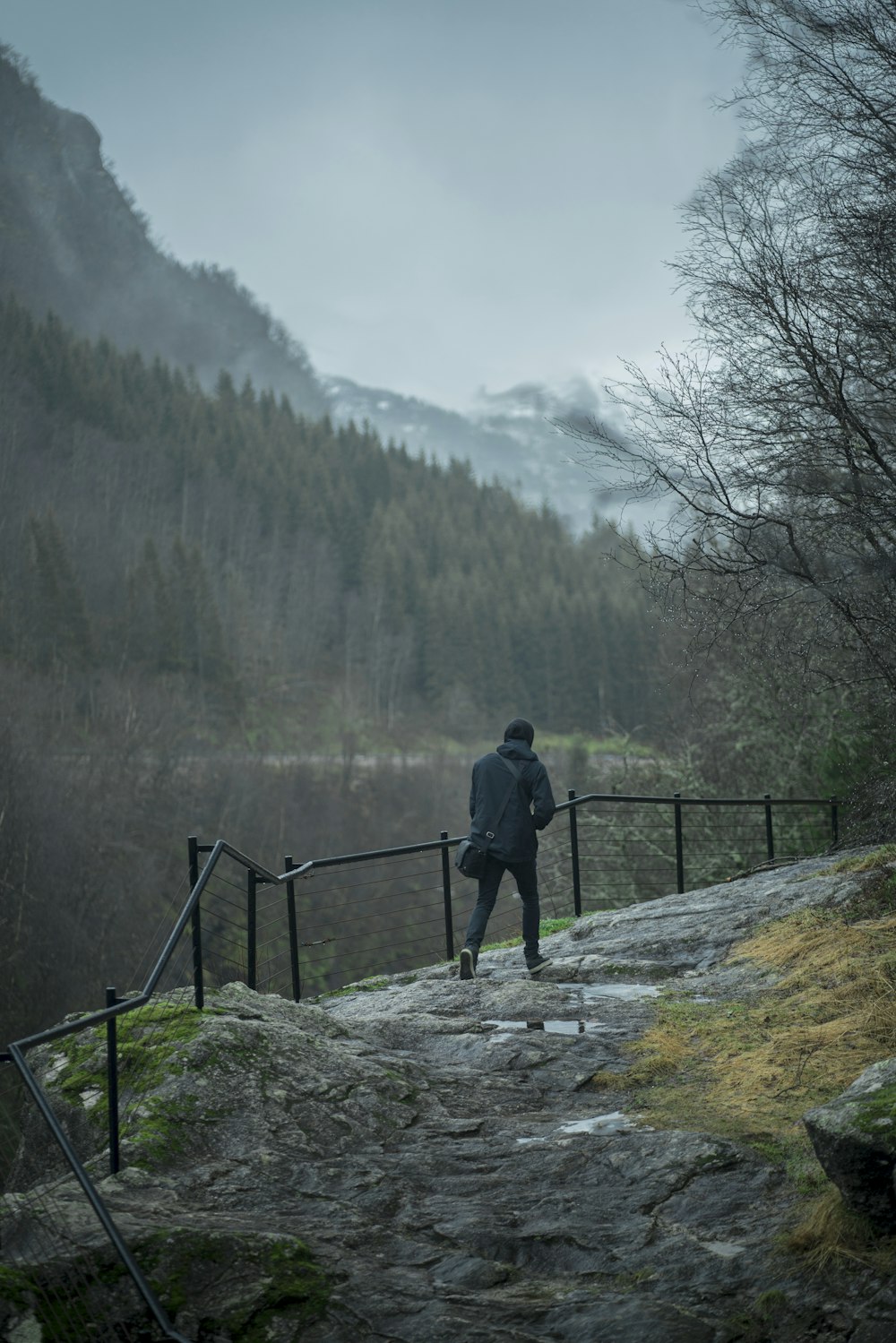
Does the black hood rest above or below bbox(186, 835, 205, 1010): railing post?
above

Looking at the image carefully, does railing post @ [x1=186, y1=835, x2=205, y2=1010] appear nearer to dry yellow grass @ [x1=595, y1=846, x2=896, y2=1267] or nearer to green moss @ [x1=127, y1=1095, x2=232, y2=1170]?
green moss @ [x1=127, y1=1095, x2=232, y2=1170]

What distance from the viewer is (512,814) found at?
27.3 ft

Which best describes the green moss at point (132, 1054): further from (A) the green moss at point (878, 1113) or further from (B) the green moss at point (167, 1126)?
(A) the green moss at point (878, 1113)

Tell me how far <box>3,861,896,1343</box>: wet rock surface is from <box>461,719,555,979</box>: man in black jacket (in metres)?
1.42

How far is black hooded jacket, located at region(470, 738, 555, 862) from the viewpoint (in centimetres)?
828

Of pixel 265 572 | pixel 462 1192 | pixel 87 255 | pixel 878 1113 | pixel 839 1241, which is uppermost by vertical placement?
pixel 87 255

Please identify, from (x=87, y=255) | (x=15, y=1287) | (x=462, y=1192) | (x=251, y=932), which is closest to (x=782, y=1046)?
(x=462, y=1192)

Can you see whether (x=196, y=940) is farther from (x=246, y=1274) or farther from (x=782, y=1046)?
(x=782, y=1046)

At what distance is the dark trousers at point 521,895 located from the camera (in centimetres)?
845

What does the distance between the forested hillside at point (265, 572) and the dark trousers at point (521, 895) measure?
53788 mm

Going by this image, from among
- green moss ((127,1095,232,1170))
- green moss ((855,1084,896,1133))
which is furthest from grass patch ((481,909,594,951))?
green moss ((855,1084,896,1133))

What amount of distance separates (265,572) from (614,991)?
291 ft

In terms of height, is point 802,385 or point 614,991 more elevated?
point 802,385

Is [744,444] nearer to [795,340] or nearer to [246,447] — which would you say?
[795,340]
